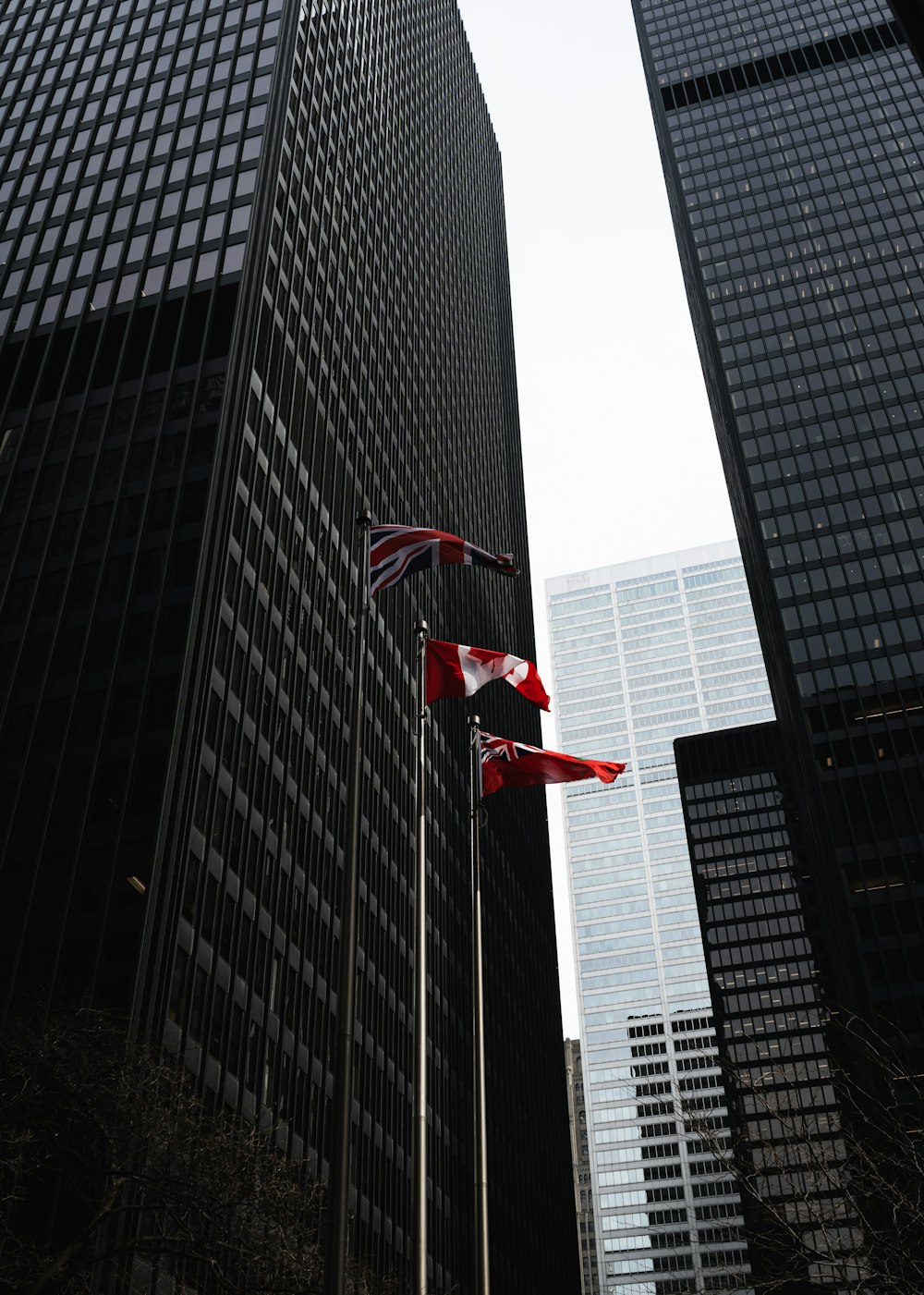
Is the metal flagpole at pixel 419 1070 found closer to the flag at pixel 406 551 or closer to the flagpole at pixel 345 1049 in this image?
the flagpole at pixel 345 1049

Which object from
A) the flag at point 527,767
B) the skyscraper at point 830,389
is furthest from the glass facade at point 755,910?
the flag at point 527,767

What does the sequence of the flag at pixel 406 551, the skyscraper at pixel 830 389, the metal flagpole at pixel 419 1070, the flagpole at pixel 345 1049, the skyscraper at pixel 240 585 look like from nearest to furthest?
the flagpole at pixel 345 1049 < the metal flagpole at pixel 419 1070 < the flag at pixel 406 551 < the skyscraper at pixel 240 585 < the skyscraper at pixel 830 389

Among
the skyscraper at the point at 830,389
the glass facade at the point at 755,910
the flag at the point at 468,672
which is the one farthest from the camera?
the glass facade at the point at 755,910

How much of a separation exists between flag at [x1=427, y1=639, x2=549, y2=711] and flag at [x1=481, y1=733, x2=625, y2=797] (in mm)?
1812

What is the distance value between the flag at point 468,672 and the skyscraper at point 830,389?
5312 centimetres

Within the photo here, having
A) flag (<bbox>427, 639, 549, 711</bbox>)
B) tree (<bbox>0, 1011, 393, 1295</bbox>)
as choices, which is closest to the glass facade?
tree (<bbox>0, 1011, 393, 1295</bbox>)

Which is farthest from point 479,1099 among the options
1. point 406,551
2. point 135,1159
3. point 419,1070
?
point 406,551

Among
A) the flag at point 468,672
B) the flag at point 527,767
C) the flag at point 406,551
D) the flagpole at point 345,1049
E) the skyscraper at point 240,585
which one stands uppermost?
the skyscraper at point 240,585

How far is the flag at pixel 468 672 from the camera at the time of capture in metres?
31.9

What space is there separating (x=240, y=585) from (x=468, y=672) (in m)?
35.0

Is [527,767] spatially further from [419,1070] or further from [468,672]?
[419,1070]

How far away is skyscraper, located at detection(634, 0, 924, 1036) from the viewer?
9569 cm

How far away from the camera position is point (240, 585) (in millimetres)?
65000

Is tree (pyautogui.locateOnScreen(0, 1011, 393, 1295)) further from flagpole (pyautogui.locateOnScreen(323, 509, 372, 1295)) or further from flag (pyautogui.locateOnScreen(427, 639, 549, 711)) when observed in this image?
flag (pyautogui.locateOnScreen(427, 639, 549, 711))
